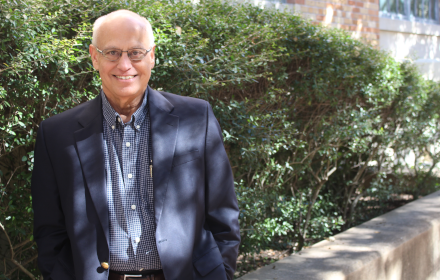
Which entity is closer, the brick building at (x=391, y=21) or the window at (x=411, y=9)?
the brick building at (x=391, y=21)

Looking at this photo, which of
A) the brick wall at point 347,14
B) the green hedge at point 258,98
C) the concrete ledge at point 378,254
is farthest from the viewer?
the brick wall at point 347,14

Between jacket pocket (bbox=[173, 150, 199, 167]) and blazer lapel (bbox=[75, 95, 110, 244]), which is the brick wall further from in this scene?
blazer lapel (bbox=[75, 95, 110, 244])

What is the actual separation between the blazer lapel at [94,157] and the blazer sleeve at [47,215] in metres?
0.18

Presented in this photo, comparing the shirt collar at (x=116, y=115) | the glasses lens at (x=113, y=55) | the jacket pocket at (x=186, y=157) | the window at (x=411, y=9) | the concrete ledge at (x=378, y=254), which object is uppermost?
the window at (x=411, y=9)

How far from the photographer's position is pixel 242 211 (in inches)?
144

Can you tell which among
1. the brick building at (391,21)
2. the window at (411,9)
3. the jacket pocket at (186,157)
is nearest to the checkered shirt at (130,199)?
the jacket pocket at (186,157)

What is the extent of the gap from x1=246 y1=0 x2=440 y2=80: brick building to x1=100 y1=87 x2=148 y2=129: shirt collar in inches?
175

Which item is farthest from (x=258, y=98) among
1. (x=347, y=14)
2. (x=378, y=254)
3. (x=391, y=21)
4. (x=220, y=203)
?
(x=391, y=21)

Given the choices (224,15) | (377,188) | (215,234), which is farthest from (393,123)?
(215,234)

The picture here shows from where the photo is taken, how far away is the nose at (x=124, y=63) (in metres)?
1.90

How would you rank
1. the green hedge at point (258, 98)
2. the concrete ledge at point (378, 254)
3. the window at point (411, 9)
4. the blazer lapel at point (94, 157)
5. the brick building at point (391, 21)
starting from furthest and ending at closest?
the window at point (411, 9) → the brick building at point (391, 21) → the concrete ledge at point (378, 254) → the green hedge at point (258, 98) → the blazer lapel at point (94, 157)

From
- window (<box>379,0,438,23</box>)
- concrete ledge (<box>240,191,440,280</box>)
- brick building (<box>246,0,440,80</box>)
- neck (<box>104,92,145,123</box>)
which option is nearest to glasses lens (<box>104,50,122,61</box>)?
neck (<box>104,92,145,123</box>)

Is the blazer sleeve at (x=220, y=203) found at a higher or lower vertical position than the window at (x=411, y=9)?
lower

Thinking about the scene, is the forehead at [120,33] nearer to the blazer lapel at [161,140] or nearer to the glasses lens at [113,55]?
the glasses lens at [113,55]
